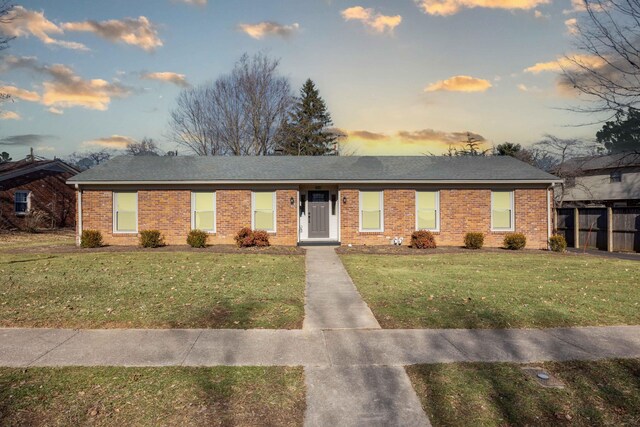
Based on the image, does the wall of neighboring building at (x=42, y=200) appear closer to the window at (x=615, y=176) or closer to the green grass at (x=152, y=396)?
the green grass at (x=152, y=396)

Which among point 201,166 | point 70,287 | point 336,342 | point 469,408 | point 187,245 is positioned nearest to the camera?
point 469,408

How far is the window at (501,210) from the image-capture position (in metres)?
17.2

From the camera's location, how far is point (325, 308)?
7.07 metres

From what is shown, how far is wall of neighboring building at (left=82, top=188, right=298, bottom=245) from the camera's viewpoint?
671 inches

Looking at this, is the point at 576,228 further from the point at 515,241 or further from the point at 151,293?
the point at 151,293

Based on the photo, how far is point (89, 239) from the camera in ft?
53.1

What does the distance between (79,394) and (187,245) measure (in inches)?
535

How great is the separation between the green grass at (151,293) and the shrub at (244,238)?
127 inches

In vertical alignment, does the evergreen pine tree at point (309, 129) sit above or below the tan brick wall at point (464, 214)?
above

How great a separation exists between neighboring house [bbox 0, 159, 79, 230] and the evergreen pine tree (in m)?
18.3

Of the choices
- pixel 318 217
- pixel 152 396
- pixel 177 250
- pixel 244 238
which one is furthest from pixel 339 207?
pixel 152 396

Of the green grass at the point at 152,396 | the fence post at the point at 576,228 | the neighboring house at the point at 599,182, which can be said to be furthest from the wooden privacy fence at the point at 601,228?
the green grass at the point at 152,396

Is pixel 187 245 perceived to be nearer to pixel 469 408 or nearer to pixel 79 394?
pixel 79 394

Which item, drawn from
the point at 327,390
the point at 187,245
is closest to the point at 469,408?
the point at 327,390
